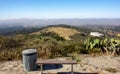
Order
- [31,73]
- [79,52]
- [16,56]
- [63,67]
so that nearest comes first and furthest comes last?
[31,73] → [63,67] → [16,56] → [79,52]

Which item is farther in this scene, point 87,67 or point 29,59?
point 87,67

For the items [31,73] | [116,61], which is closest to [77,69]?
[31,73]

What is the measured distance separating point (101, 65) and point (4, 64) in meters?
4.87

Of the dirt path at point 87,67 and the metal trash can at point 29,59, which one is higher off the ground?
the metal trash can at point 29,59

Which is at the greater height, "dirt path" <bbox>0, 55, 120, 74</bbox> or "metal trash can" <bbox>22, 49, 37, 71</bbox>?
"metal trash can" <bbox>22, 49, 37, 71</bbox>

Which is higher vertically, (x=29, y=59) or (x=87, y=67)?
(x=29, y=59)

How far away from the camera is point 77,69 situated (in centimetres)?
854

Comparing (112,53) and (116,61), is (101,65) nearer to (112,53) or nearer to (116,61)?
(116,61)

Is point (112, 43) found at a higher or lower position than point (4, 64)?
higher

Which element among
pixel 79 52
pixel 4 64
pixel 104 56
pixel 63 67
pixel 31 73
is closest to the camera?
pixel 31 73

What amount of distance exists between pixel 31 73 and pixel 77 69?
2062 mm

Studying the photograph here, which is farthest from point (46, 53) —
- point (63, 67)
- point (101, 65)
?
point (101, 65)

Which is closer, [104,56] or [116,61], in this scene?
[116,61]

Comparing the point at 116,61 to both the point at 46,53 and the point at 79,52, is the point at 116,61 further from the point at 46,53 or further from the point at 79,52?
the point at 46,53
